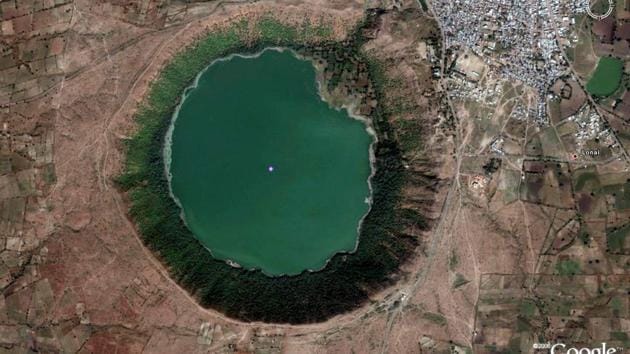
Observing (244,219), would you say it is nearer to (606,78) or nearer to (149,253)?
(149,253)

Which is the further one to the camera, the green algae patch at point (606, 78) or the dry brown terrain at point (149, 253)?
the green algae patch at point (606, 78)

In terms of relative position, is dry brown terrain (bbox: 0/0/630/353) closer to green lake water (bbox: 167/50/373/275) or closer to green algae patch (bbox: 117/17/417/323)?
green algae patch (bbox: 117/17/417/323)

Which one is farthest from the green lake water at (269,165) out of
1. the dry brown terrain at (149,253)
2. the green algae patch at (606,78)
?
the green algae patch at (606,78)

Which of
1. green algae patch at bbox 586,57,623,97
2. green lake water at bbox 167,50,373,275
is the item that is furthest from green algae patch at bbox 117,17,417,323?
green algae patch at bbox 586,57,623,97

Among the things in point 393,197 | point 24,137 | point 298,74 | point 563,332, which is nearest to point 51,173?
point 24,137

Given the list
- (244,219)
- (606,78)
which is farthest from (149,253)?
(606,78)

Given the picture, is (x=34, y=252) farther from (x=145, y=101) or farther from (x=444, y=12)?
(x=444, y=12)

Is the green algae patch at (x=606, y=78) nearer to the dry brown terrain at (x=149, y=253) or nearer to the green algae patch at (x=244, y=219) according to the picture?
the dry brown terrain at (x=149, y=253)
